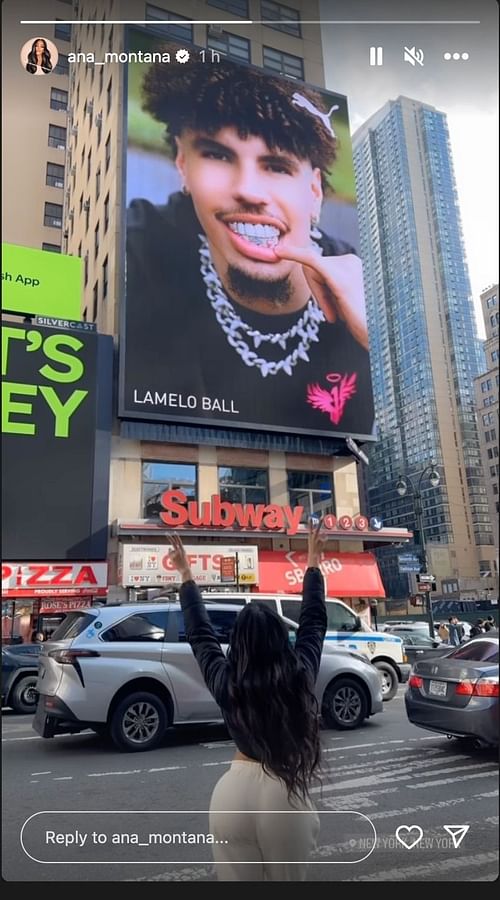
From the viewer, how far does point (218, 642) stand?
6.15 ft

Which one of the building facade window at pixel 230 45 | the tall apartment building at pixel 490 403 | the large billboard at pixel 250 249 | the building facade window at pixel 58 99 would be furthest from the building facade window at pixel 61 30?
the tall apartment building at pixel 490 403

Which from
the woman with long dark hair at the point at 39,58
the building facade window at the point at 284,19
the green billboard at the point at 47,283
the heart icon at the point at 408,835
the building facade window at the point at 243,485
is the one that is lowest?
the heart icon at the point at 408,835

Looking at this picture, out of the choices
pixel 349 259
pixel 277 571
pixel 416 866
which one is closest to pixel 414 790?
pixel 416 866

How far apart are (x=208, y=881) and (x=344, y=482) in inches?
86.6

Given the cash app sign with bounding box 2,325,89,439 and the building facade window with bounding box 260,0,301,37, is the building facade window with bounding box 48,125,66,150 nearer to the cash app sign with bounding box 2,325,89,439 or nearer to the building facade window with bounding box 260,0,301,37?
the cash app sign with bounding box 2,325,89,439

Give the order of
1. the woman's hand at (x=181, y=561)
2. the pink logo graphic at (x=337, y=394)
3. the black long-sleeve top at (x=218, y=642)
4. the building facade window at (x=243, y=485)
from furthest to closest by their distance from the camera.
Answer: the building facade window at (x=243, y=485) → the pink logo graphic at (x=337, y=394) → the woman's hand at (x=181, y=561) → the black long-sleeve top at (x=218, y=642)

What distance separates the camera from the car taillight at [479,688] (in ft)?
8.55

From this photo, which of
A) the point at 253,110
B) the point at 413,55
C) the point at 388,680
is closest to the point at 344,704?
the point at 388,680

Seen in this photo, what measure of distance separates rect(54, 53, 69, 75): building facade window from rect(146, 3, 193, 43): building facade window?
44 cm

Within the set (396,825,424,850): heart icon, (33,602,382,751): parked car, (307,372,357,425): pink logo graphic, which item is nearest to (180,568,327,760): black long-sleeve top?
(396,825,424,850): heart icon

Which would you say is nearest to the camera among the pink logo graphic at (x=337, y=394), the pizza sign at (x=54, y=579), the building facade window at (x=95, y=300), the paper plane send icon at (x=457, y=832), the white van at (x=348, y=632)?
the paper plane send icon at (x=457, y=832)

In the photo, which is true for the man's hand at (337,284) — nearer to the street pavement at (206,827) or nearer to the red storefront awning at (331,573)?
the red storefront awning at (331,573)

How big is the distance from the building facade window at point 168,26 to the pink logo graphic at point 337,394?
74.6 inches

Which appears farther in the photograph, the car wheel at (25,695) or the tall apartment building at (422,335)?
the car wheel at (25,695)
